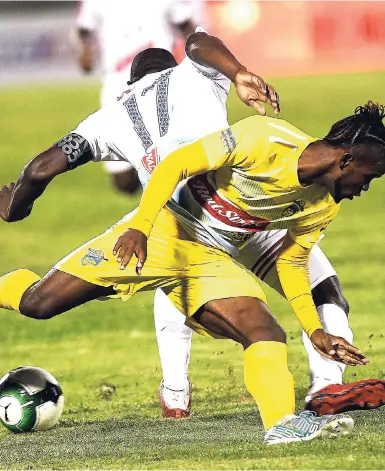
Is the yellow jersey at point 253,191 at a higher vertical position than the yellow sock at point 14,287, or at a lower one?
higher

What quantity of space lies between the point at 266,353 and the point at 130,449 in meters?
0.80

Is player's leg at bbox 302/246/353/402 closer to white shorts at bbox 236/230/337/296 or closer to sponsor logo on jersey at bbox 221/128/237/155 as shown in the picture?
white shorts at bbox 236/230/337/296

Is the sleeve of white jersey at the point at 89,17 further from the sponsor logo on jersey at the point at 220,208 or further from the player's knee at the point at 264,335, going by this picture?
the player's knee at the point at 264,335

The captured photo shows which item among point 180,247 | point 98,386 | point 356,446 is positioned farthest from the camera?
point 98,386

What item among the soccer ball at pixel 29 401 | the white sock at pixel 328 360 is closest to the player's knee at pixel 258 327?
the white sock at pixel 328 360

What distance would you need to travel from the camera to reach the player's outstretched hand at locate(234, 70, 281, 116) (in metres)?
6.36

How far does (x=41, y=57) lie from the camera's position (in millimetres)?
30844

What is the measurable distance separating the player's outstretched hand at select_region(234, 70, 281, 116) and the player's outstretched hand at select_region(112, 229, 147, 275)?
0.83 metres

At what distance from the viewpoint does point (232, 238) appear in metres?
6.98

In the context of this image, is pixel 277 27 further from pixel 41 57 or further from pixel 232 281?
pixel 232 281

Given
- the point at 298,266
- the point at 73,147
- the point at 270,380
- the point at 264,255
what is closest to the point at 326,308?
the point at 264,255

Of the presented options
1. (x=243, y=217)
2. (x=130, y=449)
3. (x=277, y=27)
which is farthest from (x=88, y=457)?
(x=277, y=27)

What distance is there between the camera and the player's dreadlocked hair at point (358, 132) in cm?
→ 620

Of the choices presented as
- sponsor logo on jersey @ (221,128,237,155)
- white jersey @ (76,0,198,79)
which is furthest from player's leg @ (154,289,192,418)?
white jersey @ (76,0,198,79)
